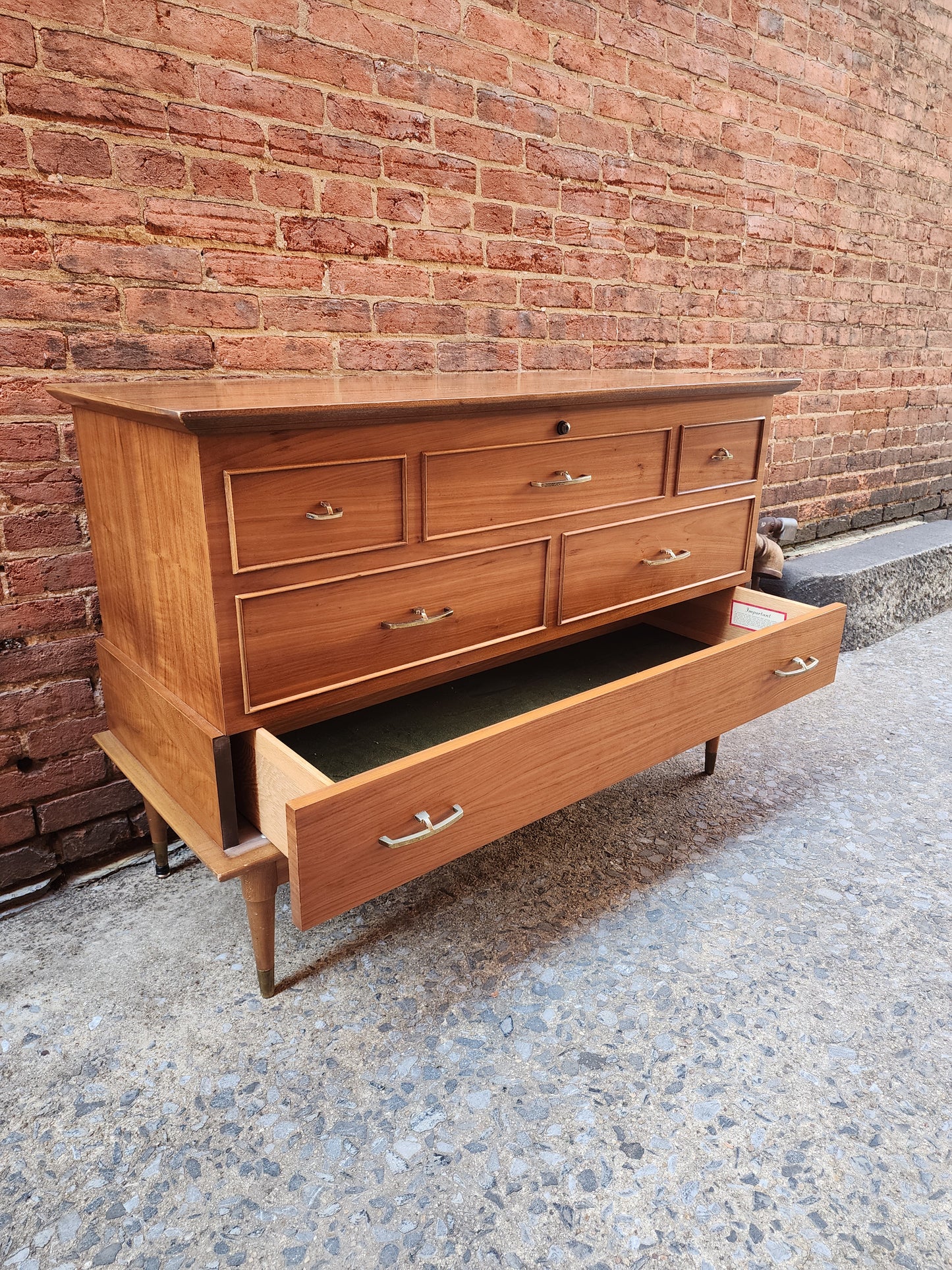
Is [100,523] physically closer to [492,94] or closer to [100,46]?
[100,46]

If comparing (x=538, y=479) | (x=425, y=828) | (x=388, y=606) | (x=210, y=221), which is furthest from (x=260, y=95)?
(x=425, y=828)

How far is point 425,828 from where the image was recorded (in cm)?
123

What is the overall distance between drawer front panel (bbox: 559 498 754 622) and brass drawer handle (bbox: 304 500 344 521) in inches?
20.6

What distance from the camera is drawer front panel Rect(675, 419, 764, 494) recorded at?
185 cm

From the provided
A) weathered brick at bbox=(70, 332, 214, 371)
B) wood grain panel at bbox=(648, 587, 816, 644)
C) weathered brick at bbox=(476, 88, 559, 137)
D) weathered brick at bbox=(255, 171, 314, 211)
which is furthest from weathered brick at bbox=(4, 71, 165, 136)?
wood grain panel at bbox=(648, 587, 816, 644)

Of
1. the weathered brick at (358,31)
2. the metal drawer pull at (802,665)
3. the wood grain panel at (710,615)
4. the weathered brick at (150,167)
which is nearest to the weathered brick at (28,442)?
the weathered brick at (150,167)

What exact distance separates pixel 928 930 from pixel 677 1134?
76 cm

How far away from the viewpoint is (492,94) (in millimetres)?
2062

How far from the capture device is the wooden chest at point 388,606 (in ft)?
3.95

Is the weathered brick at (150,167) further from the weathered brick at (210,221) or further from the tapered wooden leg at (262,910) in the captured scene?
the tapered wooden leg at (262,910)

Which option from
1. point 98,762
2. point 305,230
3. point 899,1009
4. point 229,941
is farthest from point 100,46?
point 899,1009

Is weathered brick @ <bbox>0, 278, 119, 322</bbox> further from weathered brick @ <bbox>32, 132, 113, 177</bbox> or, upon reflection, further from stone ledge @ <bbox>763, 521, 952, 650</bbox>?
stone ledge @ <bbox>763, 521, 952, 650</bbox>

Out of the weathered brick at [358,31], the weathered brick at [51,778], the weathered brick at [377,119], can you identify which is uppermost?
the weathered brick at [358,31]

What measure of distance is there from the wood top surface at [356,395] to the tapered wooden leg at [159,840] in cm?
83
